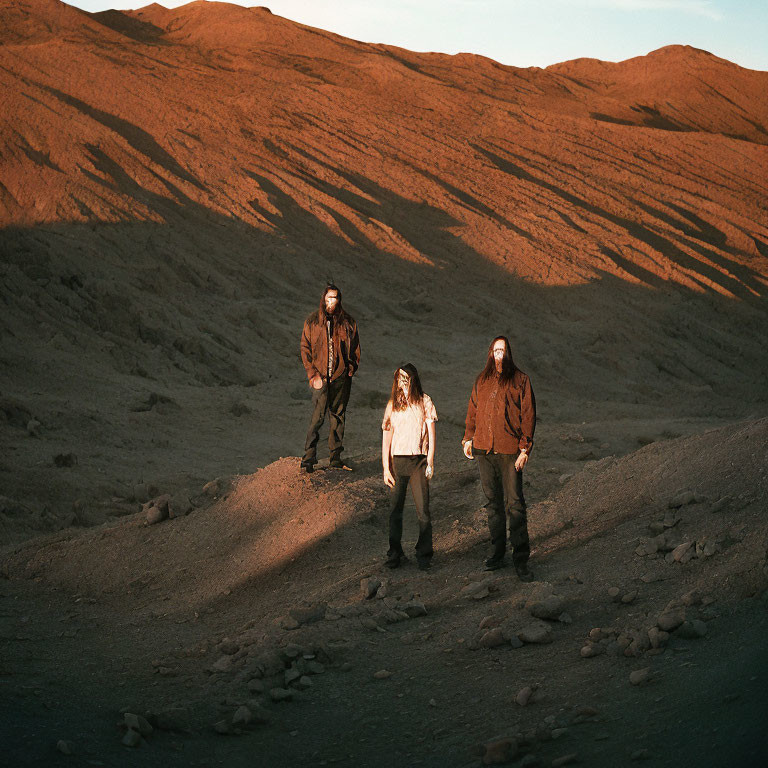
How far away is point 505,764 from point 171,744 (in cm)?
160

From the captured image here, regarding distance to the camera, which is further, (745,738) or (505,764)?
(505,764)

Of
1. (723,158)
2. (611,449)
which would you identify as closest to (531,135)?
(723,158)

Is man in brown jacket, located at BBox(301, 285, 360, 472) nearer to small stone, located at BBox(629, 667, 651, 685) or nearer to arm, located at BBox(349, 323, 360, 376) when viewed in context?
arm, located at BBox(349, 323, 360, 376)

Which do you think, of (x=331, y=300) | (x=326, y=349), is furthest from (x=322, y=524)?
(x=331, y=300)

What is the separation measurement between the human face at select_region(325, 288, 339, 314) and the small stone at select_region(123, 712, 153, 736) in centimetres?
429

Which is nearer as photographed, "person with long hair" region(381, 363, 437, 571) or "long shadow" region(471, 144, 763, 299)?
"person with long hair" region(381, 363, 437, 571)

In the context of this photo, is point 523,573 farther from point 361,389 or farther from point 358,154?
point 358,154

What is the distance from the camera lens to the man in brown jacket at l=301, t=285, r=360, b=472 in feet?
26.1

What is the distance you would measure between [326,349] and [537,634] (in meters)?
3.64

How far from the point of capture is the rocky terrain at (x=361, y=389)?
4.55 metres

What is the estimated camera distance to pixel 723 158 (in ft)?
114

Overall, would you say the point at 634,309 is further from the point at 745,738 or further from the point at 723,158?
the point at 745,738

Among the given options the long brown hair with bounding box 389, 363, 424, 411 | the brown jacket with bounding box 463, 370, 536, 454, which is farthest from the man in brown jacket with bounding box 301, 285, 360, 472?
the brown jacket with bounding box 463, 370, 536, 454

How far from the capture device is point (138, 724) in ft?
14.4
